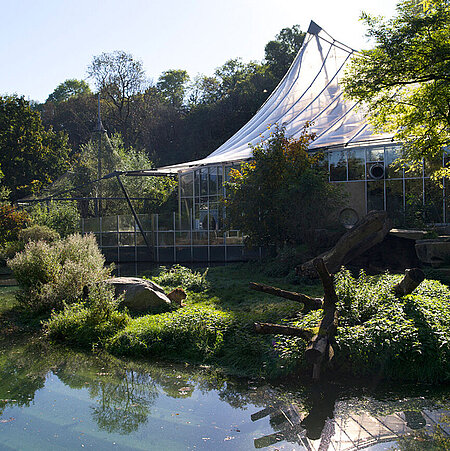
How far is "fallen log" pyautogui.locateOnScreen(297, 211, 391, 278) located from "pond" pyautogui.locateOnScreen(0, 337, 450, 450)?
628cm

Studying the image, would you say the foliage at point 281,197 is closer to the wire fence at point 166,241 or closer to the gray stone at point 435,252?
the wire fence at point 166,241

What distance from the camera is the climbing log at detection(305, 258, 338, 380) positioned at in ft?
20.9

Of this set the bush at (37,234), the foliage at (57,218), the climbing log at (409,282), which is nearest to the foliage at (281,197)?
the climbing log at (409,282)

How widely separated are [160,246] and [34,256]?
1152cm

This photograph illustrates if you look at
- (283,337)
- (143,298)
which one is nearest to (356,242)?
(143,298)

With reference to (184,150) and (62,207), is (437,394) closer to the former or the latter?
(62,207)

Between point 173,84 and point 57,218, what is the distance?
3489 cm

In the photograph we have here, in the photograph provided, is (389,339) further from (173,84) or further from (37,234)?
(173,84)

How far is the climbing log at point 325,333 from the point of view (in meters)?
6.37

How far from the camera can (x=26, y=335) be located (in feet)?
34.7

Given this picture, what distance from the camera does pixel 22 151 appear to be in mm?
38438

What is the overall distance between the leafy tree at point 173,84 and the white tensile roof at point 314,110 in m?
28.5

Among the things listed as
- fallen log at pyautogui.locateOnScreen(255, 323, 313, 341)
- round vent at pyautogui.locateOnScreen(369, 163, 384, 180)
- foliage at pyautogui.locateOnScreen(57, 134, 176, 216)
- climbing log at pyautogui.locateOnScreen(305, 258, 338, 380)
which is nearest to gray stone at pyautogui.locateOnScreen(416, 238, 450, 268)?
climbing log at pyautogui.locateOnScreen(305, 258, 338, 380)

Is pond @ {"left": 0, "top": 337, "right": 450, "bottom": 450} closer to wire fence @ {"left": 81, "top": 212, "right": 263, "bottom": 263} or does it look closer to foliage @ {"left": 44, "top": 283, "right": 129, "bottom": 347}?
foliage @ {"left": 44, "top": 283, "right": 129, "bottom": 347}
